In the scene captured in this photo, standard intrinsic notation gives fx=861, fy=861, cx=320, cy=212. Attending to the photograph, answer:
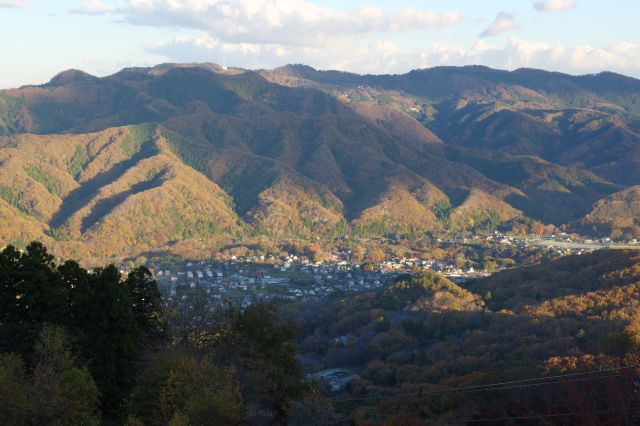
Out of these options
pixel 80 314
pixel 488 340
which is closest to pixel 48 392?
pixel 80 314

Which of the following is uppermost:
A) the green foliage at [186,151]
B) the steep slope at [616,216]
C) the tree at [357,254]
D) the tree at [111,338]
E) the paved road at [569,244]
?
the tree at [111,338]

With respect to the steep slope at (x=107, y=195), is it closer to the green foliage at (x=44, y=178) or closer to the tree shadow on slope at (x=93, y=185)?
the green foliage at (x=44, y=178)

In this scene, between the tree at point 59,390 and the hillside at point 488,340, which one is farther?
the hillside at point 488,340

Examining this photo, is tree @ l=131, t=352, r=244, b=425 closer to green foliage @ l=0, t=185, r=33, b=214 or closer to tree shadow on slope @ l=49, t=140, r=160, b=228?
tree shadow on slope @ l=49, t=140, r=160, b=228

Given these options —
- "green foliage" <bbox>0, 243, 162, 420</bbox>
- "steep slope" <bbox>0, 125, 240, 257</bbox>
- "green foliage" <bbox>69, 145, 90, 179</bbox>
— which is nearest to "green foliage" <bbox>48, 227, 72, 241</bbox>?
"steep slope" <bbox>0, 125, 240, 257</bbox>

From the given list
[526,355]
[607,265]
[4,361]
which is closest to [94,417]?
[4,361]

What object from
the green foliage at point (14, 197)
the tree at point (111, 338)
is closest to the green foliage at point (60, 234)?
the green foliage at point (14, 197)

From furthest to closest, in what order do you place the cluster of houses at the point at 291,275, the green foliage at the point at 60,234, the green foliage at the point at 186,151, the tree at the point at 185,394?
the green foliage at the point at 186,151, the green foliage at the point at 60,234, the cluster of houses at the point at 291,275, the tree at the point at 185,394

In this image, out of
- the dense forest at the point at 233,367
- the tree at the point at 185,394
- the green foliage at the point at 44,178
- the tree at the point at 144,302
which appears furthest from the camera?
the green foliage at the point at 44,178
